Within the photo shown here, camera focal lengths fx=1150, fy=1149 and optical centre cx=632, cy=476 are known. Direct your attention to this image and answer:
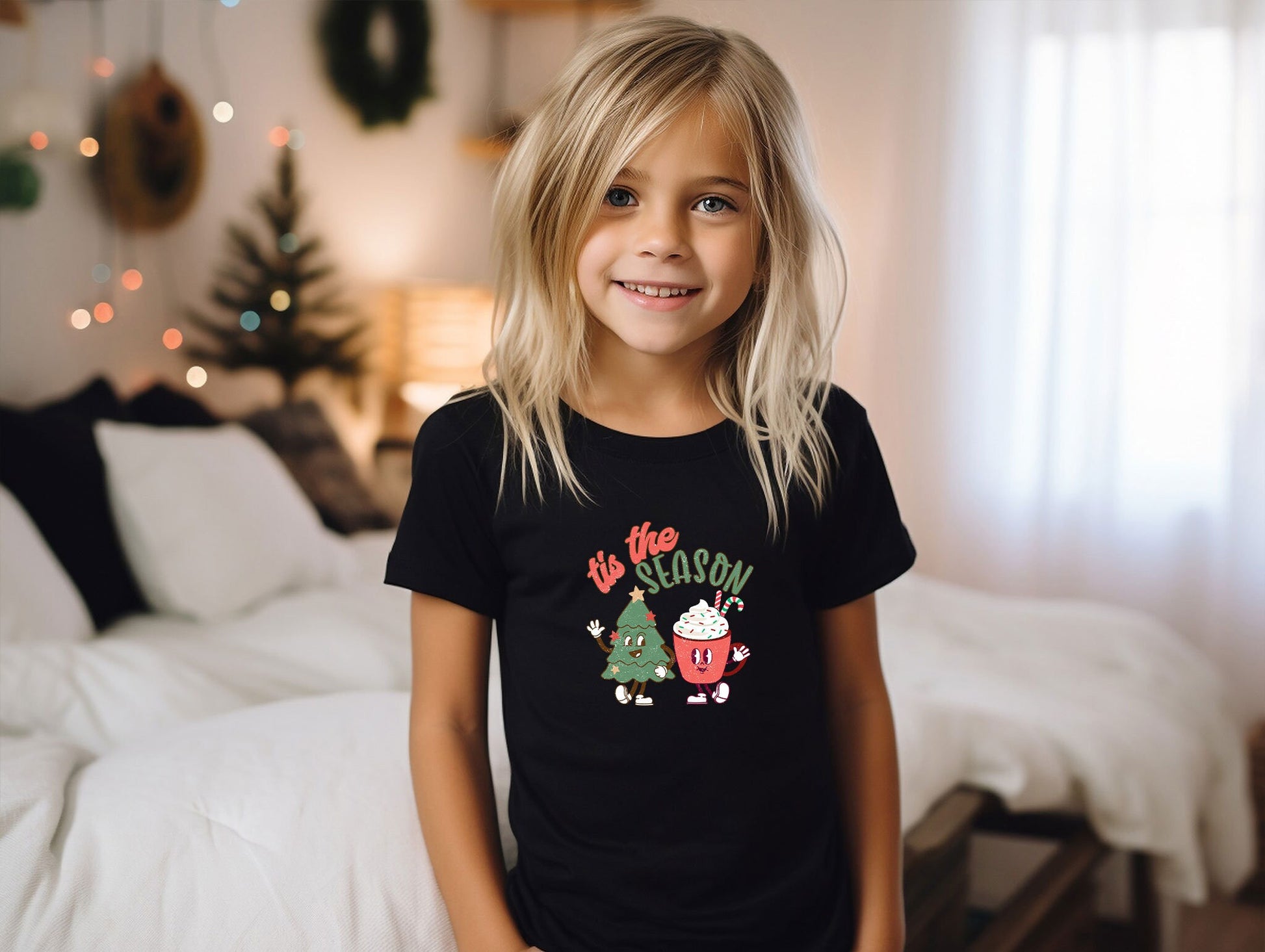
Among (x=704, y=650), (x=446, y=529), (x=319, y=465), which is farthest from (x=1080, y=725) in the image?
(x=319, y=465)

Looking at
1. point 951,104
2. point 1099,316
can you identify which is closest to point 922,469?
point 1099,316

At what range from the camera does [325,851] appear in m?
0.71

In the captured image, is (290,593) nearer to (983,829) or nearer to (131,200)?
(131,200)

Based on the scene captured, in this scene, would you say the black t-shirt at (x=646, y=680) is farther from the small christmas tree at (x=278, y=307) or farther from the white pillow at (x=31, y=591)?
the small christmas tree at (x=278, y=307)

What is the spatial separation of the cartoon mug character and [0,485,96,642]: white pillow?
2.71ft

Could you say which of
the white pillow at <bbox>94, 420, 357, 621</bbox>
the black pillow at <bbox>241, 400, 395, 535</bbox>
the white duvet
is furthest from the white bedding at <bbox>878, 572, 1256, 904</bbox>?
the black pillow at <bbox>241, 400, 395, 535</bbox>

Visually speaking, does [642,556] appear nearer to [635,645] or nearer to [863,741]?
[635,645]

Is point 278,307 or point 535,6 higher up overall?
point 535,6

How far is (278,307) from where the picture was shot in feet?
7.99

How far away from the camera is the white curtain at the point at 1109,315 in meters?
2.14

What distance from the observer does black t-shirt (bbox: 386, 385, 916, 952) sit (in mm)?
679

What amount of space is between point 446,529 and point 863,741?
12.7 inches

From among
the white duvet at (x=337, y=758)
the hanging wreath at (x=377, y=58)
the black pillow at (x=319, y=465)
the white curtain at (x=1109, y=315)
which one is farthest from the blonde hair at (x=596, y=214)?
the hanging wreath at (x=377, y=58)

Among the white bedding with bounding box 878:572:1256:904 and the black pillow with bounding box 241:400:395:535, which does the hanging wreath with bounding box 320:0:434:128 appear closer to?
the black pillow with bounding box 241:400:395:535
